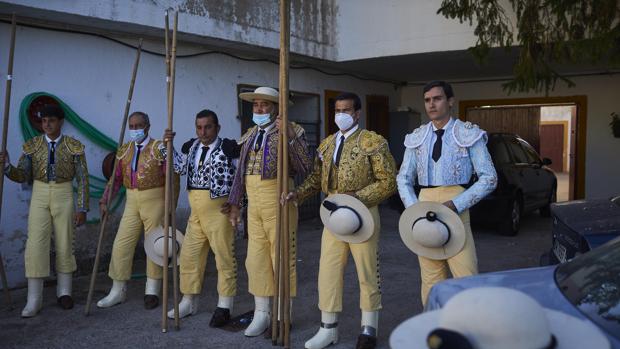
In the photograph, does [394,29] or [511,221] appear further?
[394,29]

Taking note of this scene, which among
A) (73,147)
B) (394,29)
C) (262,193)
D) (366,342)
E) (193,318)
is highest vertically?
(394,29)

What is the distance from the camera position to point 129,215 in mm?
5473

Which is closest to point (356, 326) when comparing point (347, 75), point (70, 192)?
point (70, 192)

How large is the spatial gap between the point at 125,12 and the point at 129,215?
8.29 ft

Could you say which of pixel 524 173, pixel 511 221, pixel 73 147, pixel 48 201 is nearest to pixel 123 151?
pixel 73 147

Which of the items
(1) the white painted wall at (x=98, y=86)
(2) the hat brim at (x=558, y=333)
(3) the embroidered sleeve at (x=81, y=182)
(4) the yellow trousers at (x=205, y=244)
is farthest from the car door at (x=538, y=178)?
(2) the hat brim at (x=558, y=333)

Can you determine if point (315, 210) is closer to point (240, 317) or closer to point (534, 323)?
point (240, 317)

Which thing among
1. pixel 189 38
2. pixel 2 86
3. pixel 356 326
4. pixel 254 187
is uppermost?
pixel 189 38

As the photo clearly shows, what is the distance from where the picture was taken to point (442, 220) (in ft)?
12.5

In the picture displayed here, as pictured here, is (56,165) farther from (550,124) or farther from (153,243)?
(550,124)

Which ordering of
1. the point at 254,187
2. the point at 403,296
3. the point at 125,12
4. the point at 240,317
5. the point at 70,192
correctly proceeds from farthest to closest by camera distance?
1. the point at 125,12
2. the point at 403,296
3. the point at 70,192
4. the point at 240,317
5. the point at 254,187

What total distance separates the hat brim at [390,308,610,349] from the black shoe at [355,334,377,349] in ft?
7.21

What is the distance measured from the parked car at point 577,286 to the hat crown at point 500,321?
1.64 ft

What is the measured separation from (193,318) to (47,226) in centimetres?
156
